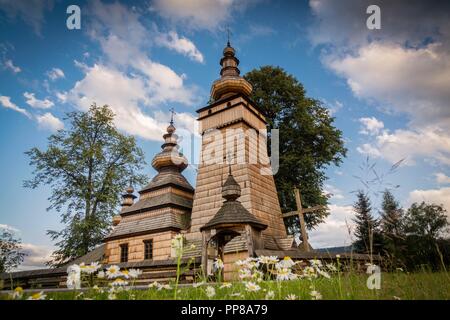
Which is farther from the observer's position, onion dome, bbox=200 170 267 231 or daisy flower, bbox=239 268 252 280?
onion dome, bbox=200 170 267 231

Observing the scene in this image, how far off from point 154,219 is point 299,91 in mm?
15277

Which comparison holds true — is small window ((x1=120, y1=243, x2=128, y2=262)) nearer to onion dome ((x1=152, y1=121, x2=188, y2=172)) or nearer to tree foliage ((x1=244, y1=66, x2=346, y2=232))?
onion dome ((x1=152, y1=121, x2=188, y2=172))

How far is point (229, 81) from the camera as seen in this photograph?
20.0 meters

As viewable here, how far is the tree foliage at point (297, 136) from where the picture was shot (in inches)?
778

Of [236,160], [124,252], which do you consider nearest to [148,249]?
[124,252]

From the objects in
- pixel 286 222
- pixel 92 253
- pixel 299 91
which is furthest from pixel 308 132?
pixel 92 253

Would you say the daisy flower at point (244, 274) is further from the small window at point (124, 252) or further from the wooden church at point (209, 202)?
the small window at point (124, 252)

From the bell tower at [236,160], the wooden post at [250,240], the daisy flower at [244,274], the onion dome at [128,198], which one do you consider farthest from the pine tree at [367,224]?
the onion dome at [128,198]

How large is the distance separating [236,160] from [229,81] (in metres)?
6.89

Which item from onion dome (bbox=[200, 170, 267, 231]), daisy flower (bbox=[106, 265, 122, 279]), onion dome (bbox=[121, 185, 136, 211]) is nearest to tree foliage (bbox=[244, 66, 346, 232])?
onion dome (bbox=[200, 170, 267, 231])

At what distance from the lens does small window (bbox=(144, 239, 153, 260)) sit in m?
17.6

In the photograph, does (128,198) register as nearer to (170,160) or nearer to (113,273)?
(170,160)

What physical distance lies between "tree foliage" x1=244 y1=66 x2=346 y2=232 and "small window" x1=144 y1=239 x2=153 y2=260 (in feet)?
31.9

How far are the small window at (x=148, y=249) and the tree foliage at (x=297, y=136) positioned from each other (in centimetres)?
971
